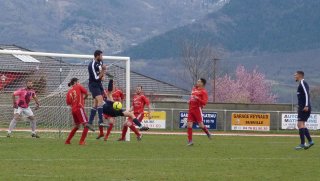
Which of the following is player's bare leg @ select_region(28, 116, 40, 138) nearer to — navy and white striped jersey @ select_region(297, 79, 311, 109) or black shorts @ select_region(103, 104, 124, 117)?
black shorts @ select_region(103, 104, 124, 117)

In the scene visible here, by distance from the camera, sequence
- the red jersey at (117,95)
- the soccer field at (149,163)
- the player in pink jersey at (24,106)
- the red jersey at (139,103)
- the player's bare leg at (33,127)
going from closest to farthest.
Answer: the soccer field at (149,163) < the red jersey at (117,95) < the player in pink jersey at (24,106) < the red jersey at (139,103) < the player's bare leg at (33,127)

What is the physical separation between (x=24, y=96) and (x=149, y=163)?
1353 cm

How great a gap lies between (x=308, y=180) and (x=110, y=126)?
1465 centimetres

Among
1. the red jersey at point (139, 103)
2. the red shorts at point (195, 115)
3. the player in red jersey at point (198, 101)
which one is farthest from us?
the red jersey at point (139, 103)

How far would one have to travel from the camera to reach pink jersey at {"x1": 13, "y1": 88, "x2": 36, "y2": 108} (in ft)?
99.1

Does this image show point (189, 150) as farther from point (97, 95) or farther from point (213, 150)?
point (97, 95)

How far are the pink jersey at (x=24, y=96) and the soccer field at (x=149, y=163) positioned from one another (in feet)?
23.7

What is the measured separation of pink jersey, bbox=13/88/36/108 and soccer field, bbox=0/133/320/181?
723cm

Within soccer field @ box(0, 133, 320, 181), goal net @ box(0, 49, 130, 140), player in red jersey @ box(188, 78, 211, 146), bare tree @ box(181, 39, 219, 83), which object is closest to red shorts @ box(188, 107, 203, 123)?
player in red jersey @ box(188, 78, 211, 146)

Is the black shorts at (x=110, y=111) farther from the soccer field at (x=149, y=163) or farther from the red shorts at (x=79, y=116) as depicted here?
the red shorts at (x=79, y=116)

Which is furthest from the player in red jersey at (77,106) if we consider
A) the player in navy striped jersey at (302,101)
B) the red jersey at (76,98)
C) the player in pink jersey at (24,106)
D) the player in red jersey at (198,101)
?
the player in navy striped jersey at (302,101)

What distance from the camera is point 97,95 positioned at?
23953 mm

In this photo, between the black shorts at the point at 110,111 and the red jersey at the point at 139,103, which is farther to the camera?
the red jersey at the point at 139,103

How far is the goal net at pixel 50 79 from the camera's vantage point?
30016 mm
